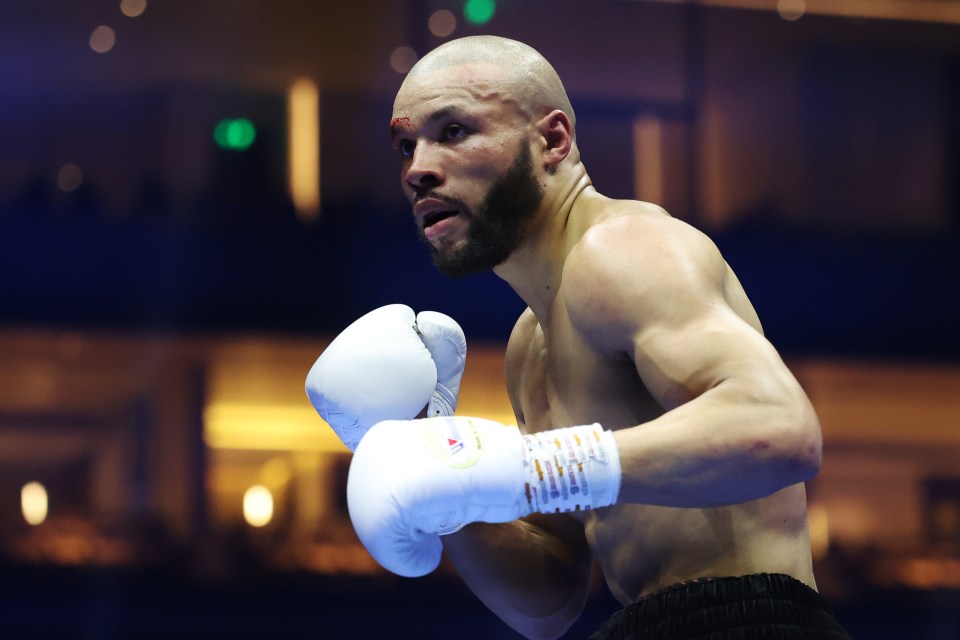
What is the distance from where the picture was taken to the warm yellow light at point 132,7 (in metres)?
6.36

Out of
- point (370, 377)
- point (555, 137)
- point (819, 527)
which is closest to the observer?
point (370, 377)

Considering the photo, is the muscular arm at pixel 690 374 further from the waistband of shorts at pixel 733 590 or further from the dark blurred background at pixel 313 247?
the dark blurred background at pixel 313 247

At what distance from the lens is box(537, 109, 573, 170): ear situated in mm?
1847

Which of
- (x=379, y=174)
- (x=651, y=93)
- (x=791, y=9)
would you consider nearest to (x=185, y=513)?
(x=379, y=174)

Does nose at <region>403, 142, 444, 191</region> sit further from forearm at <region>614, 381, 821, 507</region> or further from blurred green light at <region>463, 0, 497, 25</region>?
blurred green light at <region>463, 0, 497, 25</region>

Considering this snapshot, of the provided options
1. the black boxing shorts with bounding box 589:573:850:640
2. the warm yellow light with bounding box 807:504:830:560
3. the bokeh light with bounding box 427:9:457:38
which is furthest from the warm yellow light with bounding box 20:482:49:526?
the black boxing shorts with bounding box 589:573:850:640

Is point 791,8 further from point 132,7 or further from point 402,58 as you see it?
point 132,7

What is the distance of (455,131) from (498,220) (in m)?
0.15

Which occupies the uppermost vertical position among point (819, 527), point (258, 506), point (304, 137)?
point (304, 137)

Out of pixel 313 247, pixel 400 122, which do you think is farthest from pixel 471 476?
pixel 313 247

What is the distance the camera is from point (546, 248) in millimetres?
1834

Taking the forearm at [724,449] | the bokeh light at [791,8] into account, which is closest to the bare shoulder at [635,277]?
the forearm at [724,449]

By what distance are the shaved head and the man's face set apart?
0.01 metres

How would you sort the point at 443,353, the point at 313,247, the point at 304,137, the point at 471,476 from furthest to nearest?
the point at 304,137 → the point at 313,247 → the point at 443,353 → the point at 471,476
